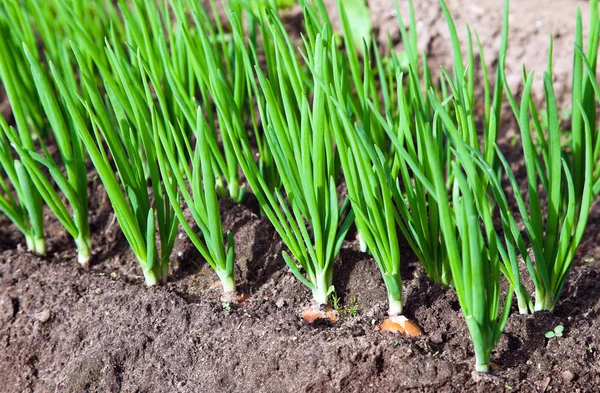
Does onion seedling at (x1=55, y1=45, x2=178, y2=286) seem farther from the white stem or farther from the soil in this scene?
the white stem

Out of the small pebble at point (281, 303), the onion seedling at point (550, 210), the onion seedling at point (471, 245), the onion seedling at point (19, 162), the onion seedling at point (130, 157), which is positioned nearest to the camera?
the onion seedling at point (471, 245)

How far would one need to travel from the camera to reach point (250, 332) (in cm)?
130

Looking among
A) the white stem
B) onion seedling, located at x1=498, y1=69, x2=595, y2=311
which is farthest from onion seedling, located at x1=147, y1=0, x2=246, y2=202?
onion seedling, located at x1=498, y1=69, x2=595, y2=311

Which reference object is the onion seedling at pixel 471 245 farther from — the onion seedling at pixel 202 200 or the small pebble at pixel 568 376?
the onion seedling at pixel 202 200

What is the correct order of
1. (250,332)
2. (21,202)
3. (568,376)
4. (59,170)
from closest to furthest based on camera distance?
(568,376)
(250,332)
(59,170)
(21,202)

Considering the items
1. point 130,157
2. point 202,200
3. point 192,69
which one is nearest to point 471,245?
point 202,200

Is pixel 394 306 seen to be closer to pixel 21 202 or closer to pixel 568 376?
pixel 568 376

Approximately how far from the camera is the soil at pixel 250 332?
1.20 metres

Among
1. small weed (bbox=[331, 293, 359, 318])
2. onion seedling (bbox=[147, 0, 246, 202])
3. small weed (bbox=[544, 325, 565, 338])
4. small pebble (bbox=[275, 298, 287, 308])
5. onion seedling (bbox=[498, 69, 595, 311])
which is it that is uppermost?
onion seedling (bbox=[147, 0, 246, 202])

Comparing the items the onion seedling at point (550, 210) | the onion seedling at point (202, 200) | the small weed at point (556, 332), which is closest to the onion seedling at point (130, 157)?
the onion seedling at point (202, 200)

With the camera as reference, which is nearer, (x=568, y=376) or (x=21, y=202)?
(x=568, y=376)

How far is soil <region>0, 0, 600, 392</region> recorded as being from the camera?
1.20m

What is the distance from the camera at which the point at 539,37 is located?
2.19 meters

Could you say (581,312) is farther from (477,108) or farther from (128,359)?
(477,108)
